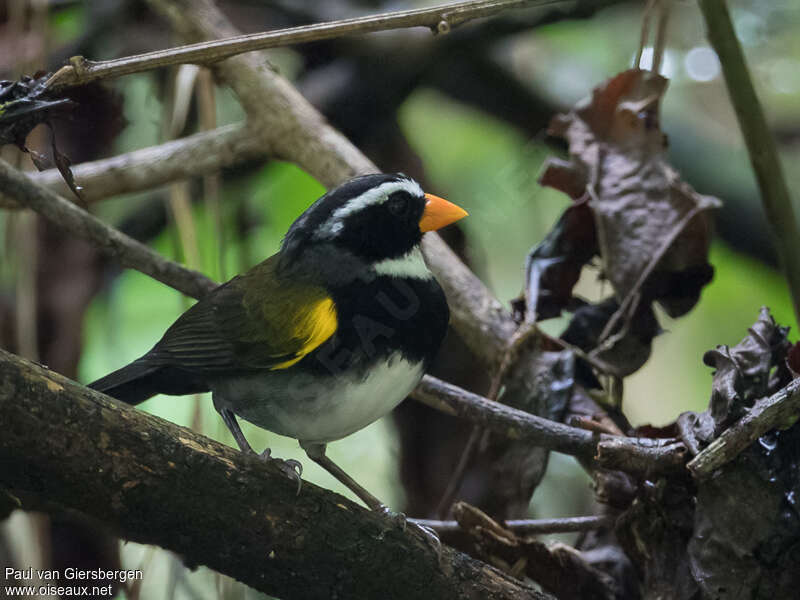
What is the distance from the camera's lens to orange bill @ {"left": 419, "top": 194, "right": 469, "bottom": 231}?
2.84 metres

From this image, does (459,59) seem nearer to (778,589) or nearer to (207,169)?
(207,169)

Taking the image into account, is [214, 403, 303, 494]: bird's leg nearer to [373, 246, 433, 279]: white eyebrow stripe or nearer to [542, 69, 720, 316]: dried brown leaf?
[373, 246, 433, 279]: white eyebrow stripe

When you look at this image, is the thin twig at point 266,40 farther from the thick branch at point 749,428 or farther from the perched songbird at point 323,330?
the thick branch at point 749,428

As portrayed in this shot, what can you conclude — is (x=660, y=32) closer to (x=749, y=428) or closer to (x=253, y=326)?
(x=749, y=428)

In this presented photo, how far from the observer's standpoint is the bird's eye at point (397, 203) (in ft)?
→ 9.06

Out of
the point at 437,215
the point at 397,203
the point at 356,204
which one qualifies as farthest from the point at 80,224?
the point at 437,215

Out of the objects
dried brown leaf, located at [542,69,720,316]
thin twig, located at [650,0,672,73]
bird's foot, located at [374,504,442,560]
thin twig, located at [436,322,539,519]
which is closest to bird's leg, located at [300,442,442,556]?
bird's foot, located at [374,504,442,560]

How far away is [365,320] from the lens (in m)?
2.55

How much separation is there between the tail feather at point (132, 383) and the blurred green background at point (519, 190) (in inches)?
39.3

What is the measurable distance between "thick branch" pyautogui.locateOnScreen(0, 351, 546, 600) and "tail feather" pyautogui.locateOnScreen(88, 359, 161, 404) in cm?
49

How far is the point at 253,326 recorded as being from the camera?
2.69 m

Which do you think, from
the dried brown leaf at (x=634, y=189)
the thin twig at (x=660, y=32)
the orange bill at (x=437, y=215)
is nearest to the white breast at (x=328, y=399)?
the orange bill at (x=437, y=215)

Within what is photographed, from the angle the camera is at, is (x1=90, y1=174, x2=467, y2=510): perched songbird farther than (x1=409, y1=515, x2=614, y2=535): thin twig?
No

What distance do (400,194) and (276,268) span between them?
467mm
